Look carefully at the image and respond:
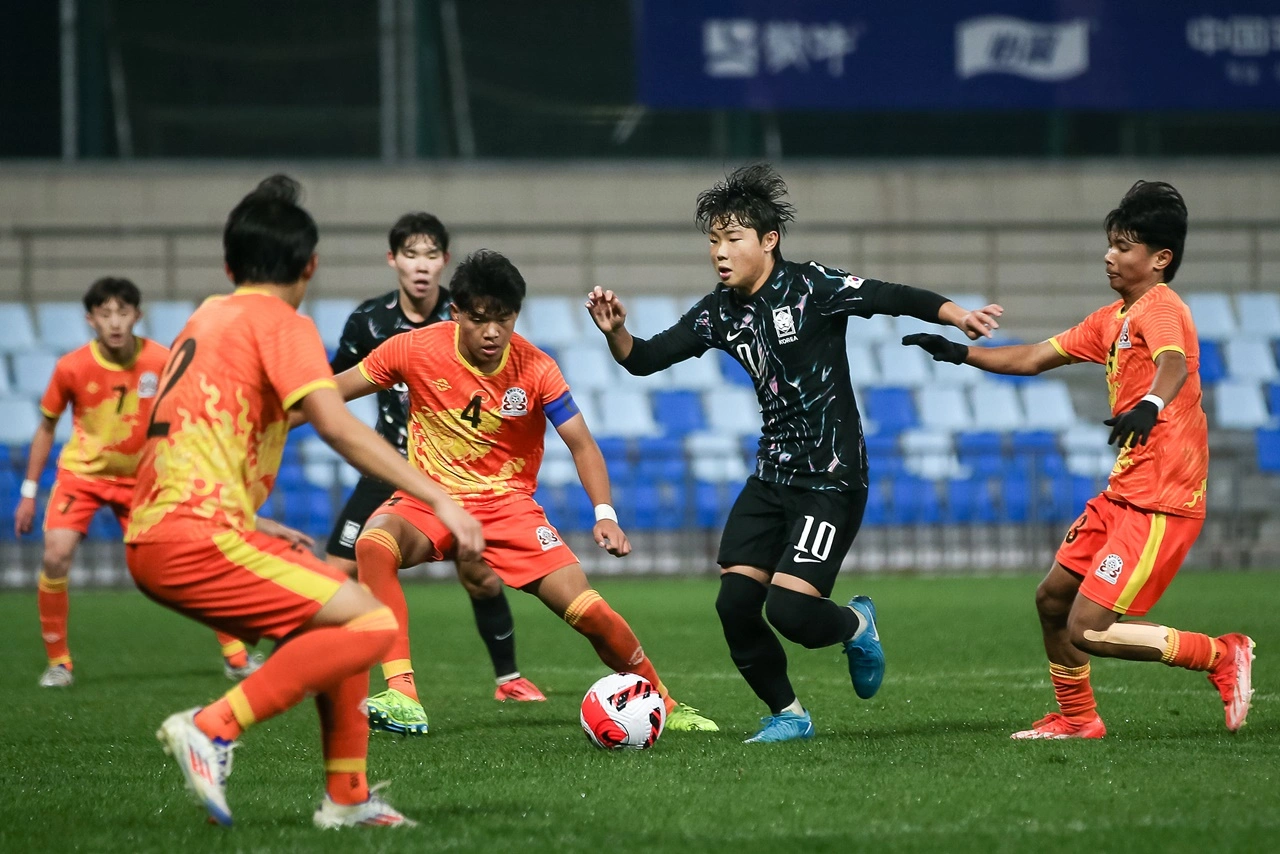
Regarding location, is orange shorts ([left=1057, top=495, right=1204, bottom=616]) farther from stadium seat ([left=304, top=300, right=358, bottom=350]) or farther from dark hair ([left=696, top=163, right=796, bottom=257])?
stadium seat ([left=304, top=300, right=358, bottom=350])

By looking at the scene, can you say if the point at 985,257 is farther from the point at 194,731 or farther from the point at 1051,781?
the point at 194,731

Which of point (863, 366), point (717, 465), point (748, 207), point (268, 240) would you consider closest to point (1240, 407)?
point (863, 366)

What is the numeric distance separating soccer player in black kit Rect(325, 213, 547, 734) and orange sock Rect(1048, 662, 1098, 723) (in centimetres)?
271

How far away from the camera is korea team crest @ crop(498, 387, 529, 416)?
646 centimetres

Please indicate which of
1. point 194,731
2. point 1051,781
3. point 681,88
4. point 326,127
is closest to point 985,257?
point 681,88

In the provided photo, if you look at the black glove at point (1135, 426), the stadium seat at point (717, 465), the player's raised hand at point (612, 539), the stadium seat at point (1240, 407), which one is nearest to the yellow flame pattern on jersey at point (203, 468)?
the player's raised hand at point (612, 539)

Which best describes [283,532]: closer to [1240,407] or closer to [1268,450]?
[1268,450]

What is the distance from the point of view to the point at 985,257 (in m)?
18.6

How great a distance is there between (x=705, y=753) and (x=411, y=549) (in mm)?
1611

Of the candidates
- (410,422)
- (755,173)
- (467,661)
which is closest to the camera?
(755,173)

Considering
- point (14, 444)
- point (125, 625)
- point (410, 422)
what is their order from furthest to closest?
point (14, 444), point (125, 625), point (410, 422)

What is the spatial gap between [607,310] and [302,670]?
7.82ft

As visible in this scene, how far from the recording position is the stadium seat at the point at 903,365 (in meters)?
17.1

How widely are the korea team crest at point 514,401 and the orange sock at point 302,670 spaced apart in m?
2.45
